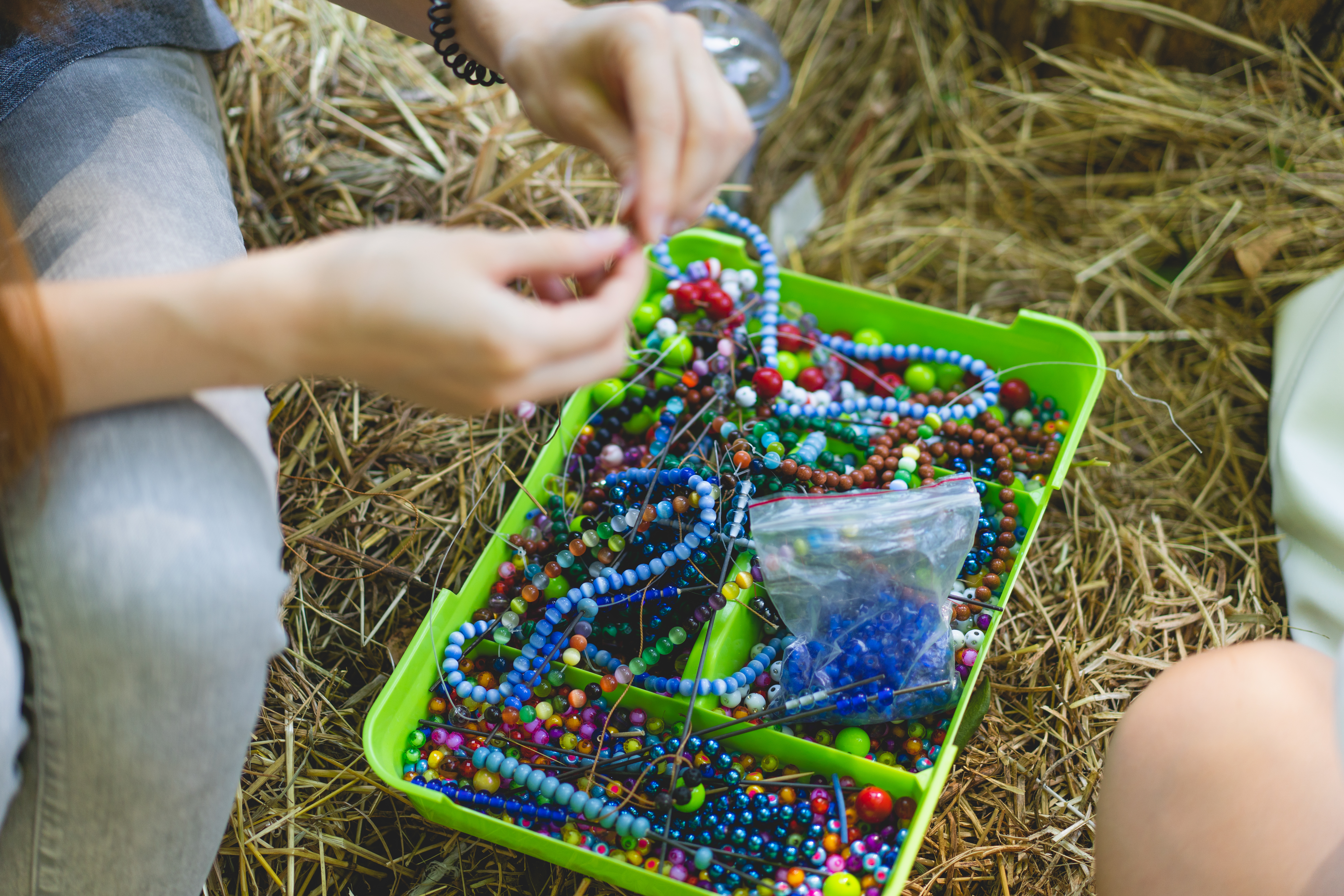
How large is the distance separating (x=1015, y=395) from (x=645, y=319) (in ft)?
1.79

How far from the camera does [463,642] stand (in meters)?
1.18

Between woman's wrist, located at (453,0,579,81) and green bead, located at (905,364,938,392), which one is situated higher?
woman's wrist, located at (453,0,579,81)

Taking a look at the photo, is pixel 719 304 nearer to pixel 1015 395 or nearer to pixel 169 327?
pixel 1015 395

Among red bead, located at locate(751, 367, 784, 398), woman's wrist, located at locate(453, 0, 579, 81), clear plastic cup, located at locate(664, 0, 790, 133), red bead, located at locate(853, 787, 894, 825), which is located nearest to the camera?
woman's wrist, located at locate(453, 0, 579, 81)

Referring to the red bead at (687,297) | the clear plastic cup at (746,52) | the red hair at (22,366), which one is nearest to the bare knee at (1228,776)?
the red bead at (687,297)

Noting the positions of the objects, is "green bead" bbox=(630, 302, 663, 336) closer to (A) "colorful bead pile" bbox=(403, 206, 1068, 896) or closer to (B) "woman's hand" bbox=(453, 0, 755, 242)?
(A) "colorful bead pile" bbox=(403, 206, 1068, 896)

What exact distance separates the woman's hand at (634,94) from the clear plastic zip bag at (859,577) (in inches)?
15.2

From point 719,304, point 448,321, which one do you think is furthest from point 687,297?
point 448,321

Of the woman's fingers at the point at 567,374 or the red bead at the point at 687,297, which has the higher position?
the woman's fingers at the point at 567,374

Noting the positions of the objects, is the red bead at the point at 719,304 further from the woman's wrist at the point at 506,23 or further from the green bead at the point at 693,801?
the green bead at the point at 693,801

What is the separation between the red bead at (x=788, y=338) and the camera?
55.8 inches

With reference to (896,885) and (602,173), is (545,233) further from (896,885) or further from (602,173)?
(602,173)

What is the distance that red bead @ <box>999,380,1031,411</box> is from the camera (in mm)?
1383

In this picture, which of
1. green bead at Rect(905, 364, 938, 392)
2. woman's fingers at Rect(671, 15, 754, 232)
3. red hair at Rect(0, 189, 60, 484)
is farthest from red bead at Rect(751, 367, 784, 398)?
red hair at Rect(0, 189, 60, 484)
